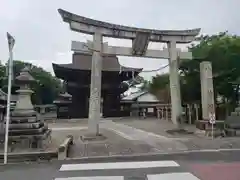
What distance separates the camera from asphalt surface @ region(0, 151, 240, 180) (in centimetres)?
689

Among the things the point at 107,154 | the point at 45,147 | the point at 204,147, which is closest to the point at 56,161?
the point at 107,154

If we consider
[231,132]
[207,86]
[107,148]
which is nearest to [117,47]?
[207,86]

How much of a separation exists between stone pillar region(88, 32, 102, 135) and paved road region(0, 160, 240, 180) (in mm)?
4819

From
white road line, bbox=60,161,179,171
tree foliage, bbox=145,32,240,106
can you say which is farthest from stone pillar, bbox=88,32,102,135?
tree foliage, bbox=145,32,240,106

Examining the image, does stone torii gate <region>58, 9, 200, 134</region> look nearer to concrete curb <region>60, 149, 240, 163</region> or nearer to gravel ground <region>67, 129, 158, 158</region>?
gravel ground <region>67, 129, 158, 158</region>

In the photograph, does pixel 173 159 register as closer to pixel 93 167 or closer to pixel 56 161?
pixel 93 167

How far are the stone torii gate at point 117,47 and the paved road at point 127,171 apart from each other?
17.7 ft

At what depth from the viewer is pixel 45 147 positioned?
12.3 meters

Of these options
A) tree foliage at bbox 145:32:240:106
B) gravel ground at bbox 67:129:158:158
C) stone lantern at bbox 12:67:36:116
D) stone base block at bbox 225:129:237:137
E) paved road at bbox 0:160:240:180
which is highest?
tree foliage at bbox 145:32:240:106

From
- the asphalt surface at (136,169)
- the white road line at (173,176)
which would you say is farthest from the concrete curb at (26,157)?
the white road line at (173,176)

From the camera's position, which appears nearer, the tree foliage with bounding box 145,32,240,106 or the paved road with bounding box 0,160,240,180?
the paved road with bounding box 0,160,240,180

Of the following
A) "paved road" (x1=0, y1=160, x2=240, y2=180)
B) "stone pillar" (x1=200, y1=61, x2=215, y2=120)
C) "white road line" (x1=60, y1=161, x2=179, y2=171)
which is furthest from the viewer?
"stone pillar" (x1=200, y1=61, x2=215, y2=120)

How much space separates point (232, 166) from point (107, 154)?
4578 mm

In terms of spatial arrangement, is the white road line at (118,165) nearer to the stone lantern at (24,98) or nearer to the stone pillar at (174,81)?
the stone lantern at (24,98)
